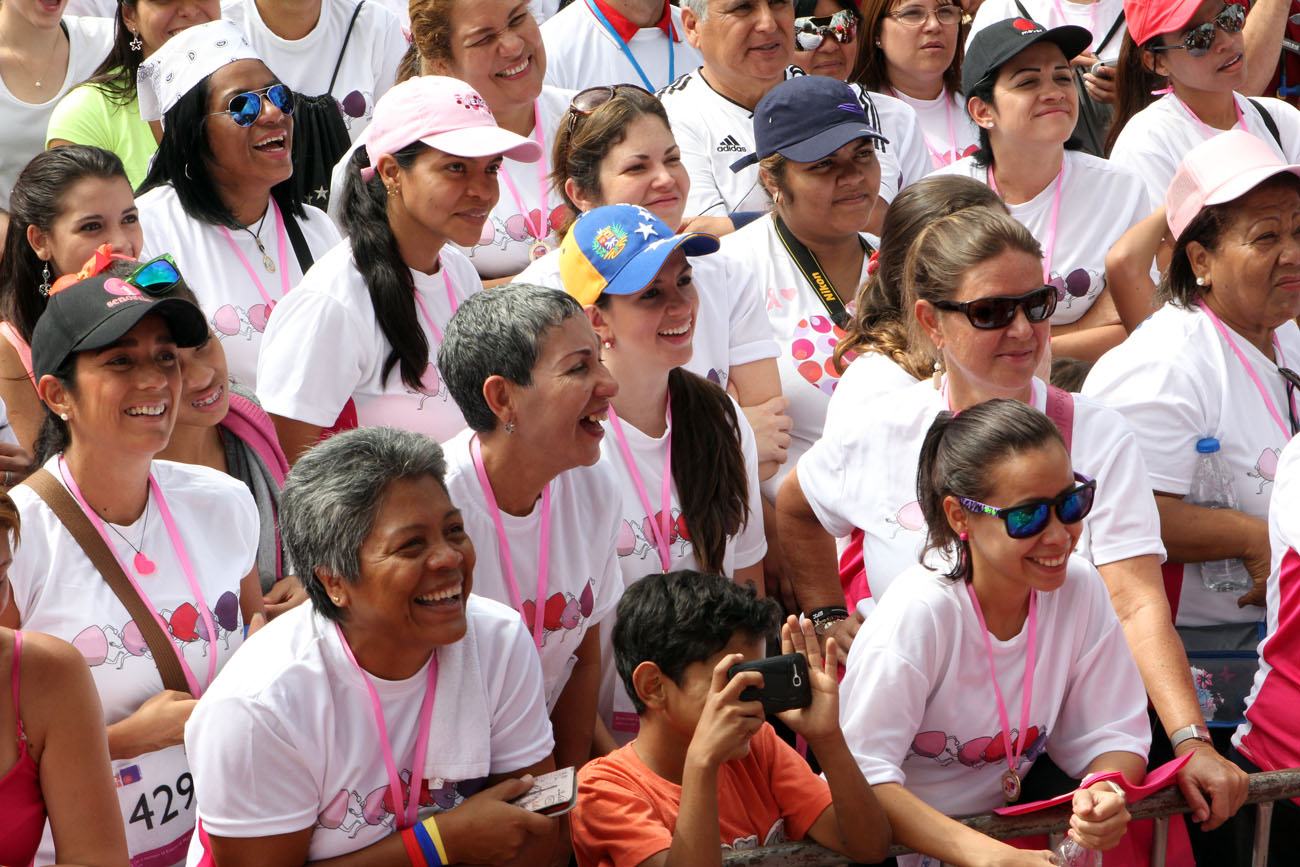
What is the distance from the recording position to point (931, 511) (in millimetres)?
3381

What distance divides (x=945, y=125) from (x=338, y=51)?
2.49 m

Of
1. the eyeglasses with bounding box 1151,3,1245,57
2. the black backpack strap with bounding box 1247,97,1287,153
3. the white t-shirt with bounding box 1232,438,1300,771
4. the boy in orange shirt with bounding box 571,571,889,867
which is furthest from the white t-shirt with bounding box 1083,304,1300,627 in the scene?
the black backpack strap with bounding box 1247,97,1287,153

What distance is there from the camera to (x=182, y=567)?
3.49 meters

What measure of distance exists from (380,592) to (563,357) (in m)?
0.83

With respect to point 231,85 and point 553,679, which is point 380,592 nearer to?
point 553,679

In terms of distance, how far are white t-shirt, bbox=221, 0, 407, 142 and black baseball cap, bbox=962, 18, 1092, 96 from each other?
7.46 feet

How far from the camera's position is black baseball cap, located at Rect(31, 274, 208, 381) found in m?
3.44

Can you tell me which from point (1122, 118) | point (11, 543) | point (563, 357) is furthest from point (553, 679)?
point (1122, 118)

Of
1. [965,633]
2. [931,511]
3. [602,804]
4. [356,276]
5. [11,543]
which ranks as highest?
[356,276]

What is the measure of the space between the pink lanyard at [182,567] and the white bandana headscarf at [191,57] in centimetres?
159

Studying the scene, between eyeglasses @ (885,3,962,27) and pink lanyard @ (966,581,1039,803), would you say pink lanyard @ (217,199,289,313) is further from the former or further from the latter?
eyeglasses @ (885,3,962,27)

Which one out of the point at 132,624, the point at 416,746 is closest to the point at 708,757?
the point at 416,746

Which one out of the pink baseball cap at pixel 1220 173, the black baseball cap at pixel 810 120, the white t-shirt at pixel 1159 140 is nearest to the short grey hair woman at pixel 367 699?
the black baseball cap at pixel 810 120

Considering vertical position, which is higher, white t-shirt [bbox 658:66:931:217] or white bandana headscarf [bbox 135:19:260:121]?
white bandana headscarf [bbox 135:19:260:121]
